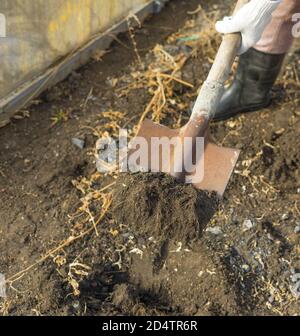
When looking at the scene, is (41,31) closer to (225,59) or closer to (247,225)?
(225,59)

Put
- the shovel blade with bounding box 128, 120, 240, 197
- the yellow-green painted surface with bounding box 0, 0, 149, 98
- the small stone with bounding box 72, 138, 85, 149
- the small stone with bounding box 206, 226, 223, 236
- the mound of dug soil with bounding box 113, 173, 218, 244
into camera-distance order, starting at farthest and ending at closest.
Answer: the small stone with bounding box 72, 138, 85, 149, the yellow-green painted surface with bounding box 0, 0, 149, 98, the small stone with bounding box 206, 226, 223, 236, the shovel blade with bounding box 128, 120, 240, 197, the mound of dug soil with bounding box 113, 173, 218, 244

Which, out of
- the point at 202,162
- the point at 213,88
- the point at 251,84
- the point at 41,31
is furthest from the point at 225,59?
the point at 41,31

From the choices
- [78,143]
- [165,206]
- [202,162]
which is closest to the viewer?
[165,206]

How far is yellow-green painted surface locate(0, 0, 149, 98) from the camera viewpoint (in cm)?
280

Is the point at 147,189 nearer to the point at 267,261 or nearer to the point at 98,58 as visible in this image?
the point at 267,261

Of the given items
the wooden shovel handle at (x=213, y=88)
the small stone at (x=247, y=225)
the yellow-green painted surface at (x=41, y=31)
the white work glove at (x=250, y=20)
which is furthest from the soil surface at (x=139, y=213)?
the white work glove at (x=250, y=20)

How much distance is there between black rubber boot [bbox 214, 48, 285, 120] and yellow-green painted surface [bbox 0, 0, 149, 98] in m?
0.89

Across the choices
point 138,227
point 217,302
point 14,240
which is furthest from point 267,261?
point 14,240

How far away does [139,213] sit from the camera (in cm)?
231

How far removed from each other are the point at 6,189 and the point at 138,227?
28.3 inches

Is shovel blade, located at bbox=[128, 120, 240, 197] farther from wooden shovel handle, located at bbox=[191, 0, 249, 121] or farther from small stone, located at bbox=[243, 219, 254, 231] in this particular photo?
small stone, located at bbox=[243, 219, 254, 231]

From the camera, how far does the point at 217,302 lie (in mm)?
2355

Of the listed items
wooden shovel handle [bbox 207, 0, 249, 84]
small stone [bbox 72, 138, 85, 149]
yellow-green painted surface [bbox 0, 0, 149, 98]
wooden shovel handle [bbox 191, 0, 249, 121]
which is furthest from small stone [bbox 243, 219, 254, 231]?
yellow-green painted surface [bbox 0, 0, 149, 98]

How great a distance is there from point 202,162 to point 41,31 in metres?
1.15
